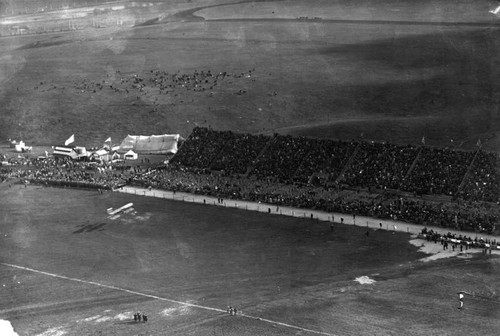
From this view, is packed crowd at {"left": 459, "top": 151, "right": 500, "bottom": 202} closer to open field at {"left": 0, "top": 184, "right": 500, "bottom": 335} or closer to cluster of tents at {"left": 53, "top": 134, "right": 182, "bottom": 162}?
A: open field at {"left": 0, "top": 184, "right": 500, "bottom": 335}

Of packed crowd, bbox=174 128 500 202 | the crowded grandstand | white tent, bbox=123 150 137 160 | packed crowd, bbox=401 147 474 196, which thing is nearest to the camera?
the crowded grandstand

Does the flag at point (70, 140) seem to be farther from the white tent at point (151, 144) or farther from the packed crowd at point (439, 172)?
the packed crowd at point (439, 172)

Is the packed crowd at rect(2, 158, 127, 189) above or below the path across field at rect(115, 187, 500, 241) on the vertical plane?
above

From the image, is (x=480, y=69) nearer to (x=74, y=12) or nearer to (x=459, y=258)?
(x=459, y=258)

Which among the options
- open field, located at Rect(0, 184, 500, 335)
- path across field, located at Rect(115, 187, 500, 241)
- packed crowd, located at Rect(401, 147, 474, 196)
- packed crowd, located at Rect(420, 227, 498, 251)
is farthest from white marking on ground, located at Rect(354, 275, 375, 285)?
packed crowd, located at Rect(401, 147, 474, 196)

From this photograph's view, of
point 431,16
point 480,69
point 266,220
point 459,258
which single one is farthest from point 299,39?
point 459,258

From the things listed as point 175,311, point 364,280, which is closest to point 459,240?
point 364,280

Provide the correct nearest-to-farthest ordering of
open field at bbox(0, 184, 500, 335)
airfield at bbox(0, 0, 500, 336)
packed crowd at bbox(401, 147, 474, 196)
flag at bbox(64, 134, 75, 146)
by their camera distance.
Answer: open field at bbox(0, 184, 500, 335)
airfield at bbox(0, 0, 500, 336)
packed crowd at bbox(401, 147, 474, 196)
flag at bbox(64, 134, 75, 146)
